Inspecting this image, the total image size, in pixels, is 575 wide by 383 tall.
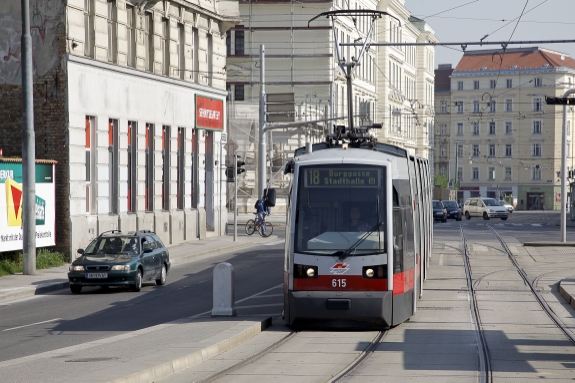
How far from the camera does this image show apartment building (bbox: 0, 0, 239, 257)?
3094 centimetres

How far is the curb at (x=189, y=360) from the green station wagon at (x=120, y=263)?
27.5 ft

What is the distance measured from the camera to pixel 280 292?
2273 cm

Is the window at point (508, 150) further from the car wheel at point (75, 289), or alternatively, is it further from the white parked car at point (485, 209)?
the car wheel at point (75, 289)

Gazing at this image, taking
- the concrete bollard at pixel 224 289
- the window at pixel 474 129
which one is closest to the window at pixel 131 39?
the concrete bollard at pixel 224 289

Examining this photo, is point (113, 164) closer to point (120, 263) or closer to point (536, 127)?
point (120, 263)

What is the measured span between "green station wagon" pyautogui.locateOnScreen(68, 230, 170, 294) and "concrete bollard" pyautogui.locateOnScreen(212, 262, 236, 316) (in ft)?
22.6

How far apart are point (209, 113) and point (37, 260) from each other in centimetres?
1754

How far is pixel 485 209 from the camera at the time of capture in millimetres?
73875

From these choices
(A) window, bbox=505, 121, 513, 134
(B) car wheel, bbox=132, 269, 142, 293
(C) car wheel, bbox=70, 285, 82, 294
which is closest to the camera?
(B) car wheel, bbox=132, 269, 142, 293

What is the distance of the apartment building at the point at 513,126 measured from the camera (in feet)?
380

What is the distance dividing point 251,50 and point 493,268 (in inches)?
1826

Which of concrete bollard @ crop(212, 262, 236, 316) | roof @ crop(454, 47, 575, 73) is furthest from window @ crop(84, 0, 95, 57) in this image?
roof @ crop(454, 47, 575, 73)

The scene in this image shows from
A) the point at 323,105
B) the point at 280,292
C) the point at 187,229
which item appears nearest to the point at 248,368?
the point at 280,292

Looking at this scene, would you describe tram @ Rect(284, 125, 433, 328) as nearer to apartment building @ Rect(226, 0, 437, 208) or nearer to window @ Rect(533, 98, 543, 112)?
apartment building @ Rect(226, 0, 437, 208)
